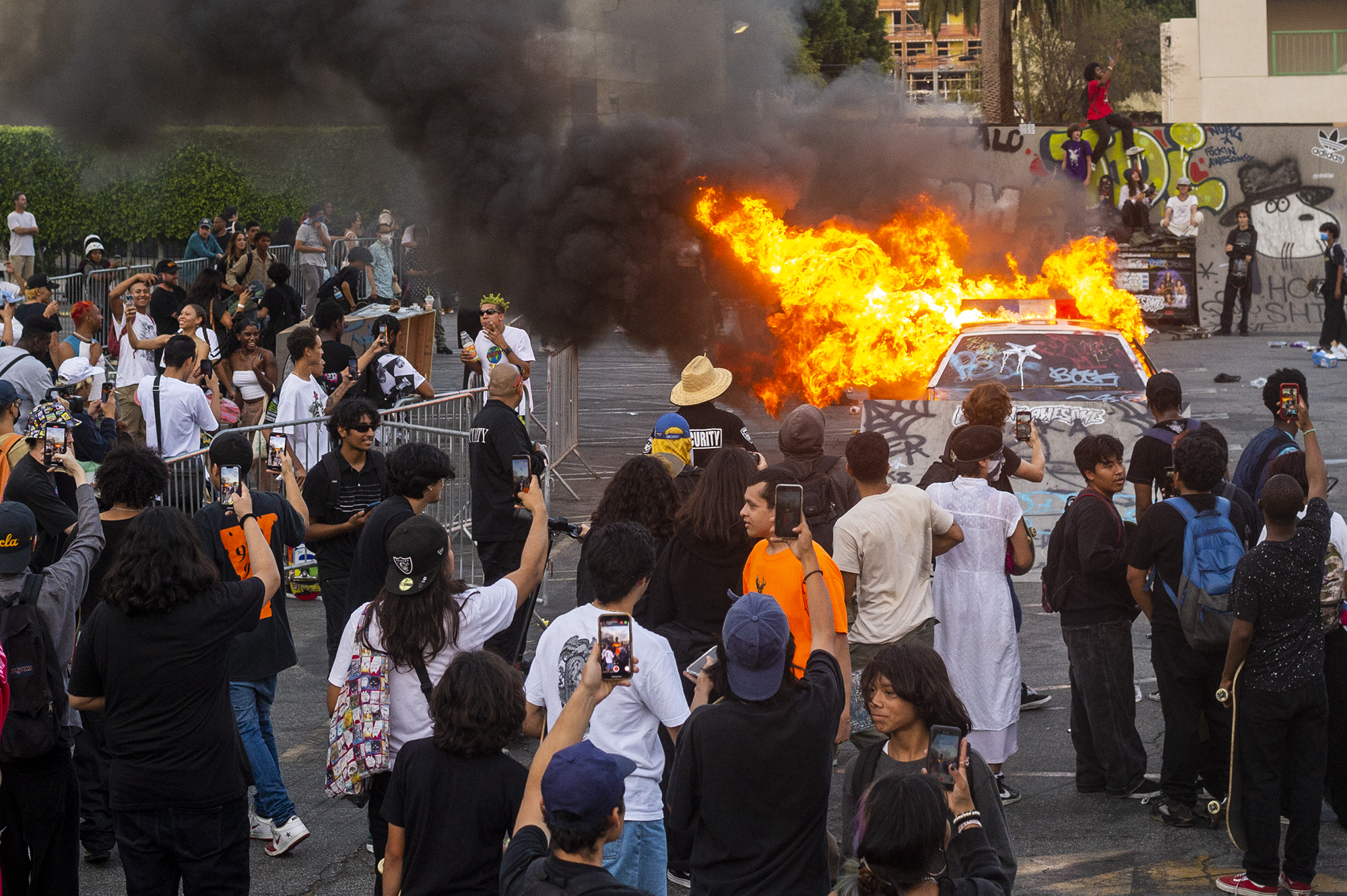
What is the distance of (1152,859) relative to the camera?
5371 millimetres

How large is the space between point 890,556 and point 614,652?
2.45m

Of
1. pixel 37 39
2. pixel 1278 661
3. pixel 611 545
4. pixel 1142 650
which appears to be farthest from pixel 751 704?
pixel 37 39

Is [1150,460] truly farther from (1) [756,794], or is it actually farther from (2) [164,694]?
(2) [164,694]

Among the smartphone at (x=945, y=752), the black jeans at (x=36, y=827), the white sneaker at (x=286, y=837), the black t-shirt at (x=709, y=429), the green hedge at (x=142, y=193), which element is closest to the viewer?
the smartphone at (x=945, y=752)

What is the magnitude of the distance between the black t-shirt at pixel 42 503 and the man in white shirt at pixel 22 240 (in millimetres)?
15468

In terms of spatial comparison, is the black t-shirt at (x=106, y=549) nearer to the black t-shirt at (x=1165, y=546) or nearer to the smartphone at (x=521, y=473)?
the smartphone at (x=521, y=473)

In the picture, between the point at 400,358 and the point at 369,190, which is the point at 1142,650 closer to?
the point at 400,358

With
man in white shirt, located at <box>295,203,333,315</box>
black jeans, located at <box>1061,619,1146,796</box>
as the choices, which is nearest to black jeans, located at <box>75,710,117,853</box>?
black jeans, located at <box>1061,619,1146,796</box>

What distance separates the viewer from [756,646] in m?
3.44

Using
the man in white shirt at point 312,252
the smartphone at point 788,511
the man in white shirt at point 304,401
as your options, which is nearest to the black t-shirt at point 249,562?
the smartphone at point 788,511

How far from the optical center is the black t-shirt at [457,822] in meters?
3.43

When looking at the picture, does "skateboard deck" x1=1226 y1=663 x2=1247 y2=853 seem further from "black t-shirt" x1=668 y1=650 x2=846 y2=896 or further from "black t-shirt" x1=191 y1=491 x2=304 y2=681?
"black t-shirt" x1=191 y1=491 x2=304 y2=681

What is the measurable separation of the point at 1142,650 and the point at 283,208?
24.7 metres

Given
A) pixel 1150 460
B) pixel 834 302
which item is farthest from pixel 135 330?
pixel 1150 460
